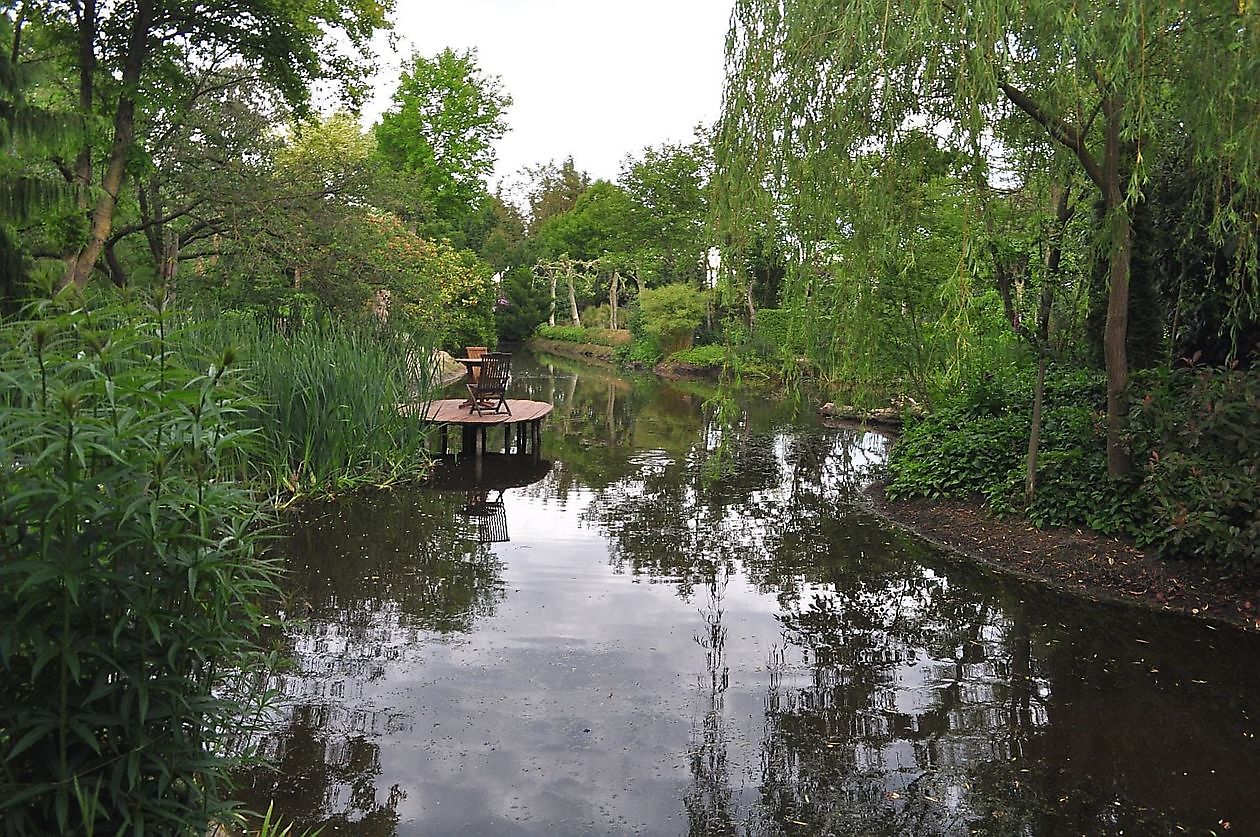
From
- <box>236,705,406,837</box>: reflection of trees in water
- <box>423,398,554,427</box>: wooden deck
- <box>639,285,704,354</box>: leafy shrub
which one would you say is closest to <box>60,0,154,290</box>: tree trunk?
<box>423,398,554,427</box>: wooden deck

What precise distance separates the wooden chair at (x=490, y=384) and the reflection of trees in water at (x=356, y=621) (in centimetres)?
270

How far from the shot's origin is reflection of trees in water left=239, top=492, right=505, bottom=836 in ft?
11.1

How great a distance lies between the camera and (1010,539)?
22.5 ft

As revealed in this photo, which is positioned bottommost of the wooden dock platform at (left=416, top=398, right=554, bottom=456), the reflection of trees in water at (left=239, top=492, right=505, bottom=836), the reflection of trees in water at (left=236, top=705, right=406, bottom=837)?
the reflection of trees in water at (left=236, top=705, right=406, bottom=837)

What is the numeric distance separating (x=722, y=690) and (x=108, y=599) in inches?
121

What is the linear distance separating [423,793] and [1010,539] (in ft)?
16.6

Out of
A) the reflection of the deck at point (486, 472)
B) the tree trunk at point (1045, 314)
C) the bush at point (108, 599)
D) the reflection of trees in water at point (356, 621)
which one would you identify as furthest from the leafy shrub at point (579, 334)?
the bush at point (108, 599)

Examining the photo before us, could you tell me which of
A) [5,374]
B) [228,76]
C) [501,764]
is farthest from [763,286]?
[5,374]

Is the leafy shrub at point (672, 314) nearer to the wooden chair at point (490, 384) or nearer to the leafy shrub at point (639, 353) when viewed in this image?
the leafy shrub at point (639, 353)

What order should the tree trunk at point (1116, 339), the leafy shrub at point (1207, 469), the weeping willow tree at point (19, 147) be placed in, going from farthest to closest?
the weeping willow tree at point (19, 147), the tree trunk at point (1116, 339), the leafy shrub at point (1207, 469)

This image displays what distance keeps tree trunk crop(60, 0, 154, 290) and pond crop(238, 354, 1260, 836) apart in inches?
229

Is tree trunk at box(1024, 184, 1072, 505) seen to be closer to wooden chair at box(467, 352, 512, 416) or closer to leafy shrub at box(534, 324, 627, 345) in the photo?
wooden chair at box(467, 352, 512, 416)

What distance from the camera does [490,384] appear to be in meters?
11.5

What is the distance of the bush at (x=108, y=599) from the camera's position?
6.30ft
